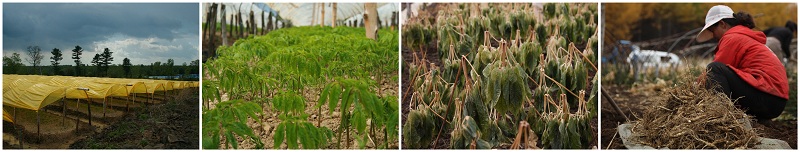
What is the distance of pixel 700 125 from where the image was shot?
391 cm

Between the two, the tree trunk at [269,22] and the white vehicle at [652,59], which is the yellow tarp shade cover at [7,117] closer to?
the tree trunk at [269,22]

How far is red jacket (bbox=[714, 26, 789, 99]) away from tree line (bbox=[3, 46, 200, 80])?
323 centimetres

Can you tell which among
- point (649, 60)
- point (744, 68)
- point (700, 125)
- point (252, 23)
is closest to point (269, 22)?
point (252, 23)

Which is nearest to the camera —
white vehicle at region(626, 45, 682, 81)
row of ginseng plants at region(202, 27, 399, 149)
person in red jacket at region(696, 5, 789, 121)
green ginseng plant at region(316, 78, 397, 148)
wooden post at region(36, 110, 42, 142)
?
green ginseng plant at region(316, 78, 397, 148)

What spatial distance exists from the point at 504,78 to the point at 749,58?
1.58 metres

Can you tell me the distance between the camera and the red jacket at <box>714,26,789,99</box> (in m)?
4.04

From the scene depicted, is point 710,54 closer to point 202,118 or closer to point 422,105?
point 422,105

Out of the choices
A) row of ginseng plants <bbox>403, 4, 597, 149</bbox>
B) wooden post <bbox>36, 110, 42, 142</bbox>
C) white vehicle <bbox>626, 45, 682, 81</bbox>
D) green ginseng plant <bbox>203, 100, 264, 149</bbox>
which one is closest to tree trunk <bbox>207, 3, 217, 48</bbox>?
green ginseng plant <bbox>203, 100, 264, 149</bbox>

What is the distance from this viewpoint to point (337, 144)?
4.19 metres

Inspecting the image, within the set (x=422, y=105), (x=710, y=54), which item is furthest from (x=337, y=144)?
(x=710, y=54)

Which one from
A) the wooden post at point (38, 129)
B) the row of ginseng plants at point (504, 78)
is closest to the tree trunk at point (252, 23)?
the row of ginseng plants at point (504, 78)

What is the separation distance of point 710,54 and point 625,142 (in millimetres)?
5109

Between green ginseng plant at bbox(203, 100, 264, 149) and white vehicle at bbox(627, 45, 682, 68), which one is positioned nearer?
green ginseng plant at bbox(203, 100, 264, 149)

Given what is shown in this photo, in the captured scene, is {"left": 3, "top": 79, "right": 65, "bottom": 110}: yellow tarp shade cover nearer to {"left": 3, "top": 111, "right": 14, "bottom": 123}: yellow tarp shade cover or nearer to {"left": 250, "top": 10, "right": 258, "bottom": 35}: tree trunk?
{"left": 3, "top": 111, "right": 14, "bottom": 123}: yellow tarp shade cover
